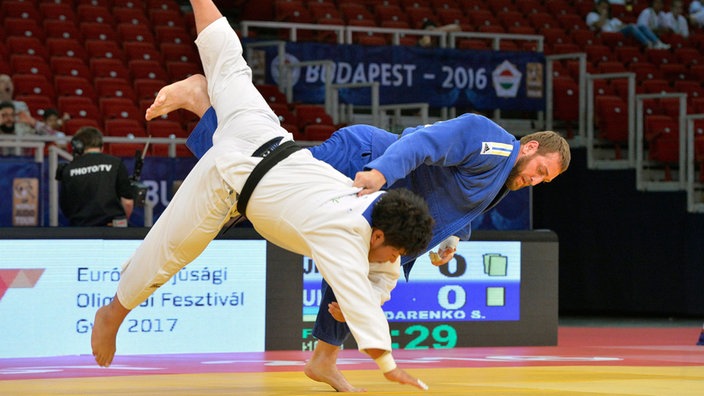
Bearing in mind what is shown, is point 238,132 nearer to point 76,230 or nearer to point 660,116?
point 76,230

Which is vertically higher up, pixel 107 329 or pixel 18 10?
pixel 18 10

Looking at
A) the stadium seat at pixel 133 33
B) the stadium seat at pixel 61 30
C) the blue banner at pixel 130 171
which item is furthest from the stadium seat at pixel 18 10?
the blue banner at pixel 130 171

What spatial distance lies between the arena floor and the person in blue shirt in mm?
381

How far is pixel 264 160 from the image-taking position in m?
5.18

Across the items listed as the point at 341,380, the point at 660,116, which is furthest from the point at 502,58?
the point at 341,380

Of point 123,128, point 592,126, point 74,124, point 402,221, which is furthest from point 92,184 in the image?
point 592,126

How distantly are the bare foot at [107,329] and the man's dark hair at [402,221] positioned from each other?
4.38ft

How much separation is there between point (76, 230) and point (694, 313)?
8.89m

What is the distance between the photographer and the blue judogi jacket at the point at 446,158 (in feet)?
18.3

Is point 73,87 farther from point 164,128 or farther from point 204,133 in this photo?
point 204,133

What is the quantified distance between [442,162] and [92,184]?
4.69 metres

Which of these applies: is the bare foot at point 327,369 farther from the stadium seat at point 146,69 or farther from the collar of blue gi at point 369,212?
the stadium seat at point 146,69

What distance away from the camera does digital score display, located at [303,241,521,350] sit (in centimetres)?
955

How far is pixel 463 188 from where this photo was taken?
584 cm
